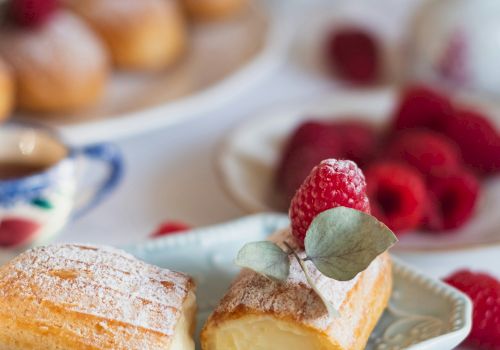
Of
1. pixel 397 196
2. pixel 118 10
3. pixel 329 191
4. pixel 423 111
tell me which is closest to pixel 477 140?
pixel 423 111

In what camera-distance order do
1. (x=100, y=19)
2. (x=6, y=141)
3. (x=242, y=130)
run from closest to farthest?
(x=6, y=141), (x=242, y=130), (x=100, y=19)

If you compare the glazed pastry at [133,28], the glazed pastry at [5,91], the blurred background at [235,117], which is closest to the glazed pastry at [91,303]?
the blurred background at [235,117]

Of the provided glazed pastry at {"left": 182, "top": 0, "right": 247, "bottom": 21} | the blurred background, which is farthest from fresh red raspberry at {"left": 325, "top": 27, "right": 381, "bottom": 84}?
glazed pastry at {"left": 182, "top": 0, "right": 247, "bottom": 21}

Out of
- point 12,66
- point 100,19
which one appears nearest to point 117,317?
point 12,66

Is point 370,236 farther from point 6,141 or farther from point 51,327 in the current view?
point 6,141

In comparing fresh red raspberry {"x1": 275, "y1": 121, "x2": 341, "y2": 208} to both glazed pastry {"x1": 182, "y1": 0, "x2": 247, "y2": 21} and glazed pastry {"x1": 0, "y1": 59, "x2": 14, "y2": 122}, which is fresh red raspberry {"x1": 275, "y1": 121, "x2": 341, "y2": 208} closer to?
glazed pastry {"x1": 0, "y1": 59, "x2": 14, "y2": 122}
